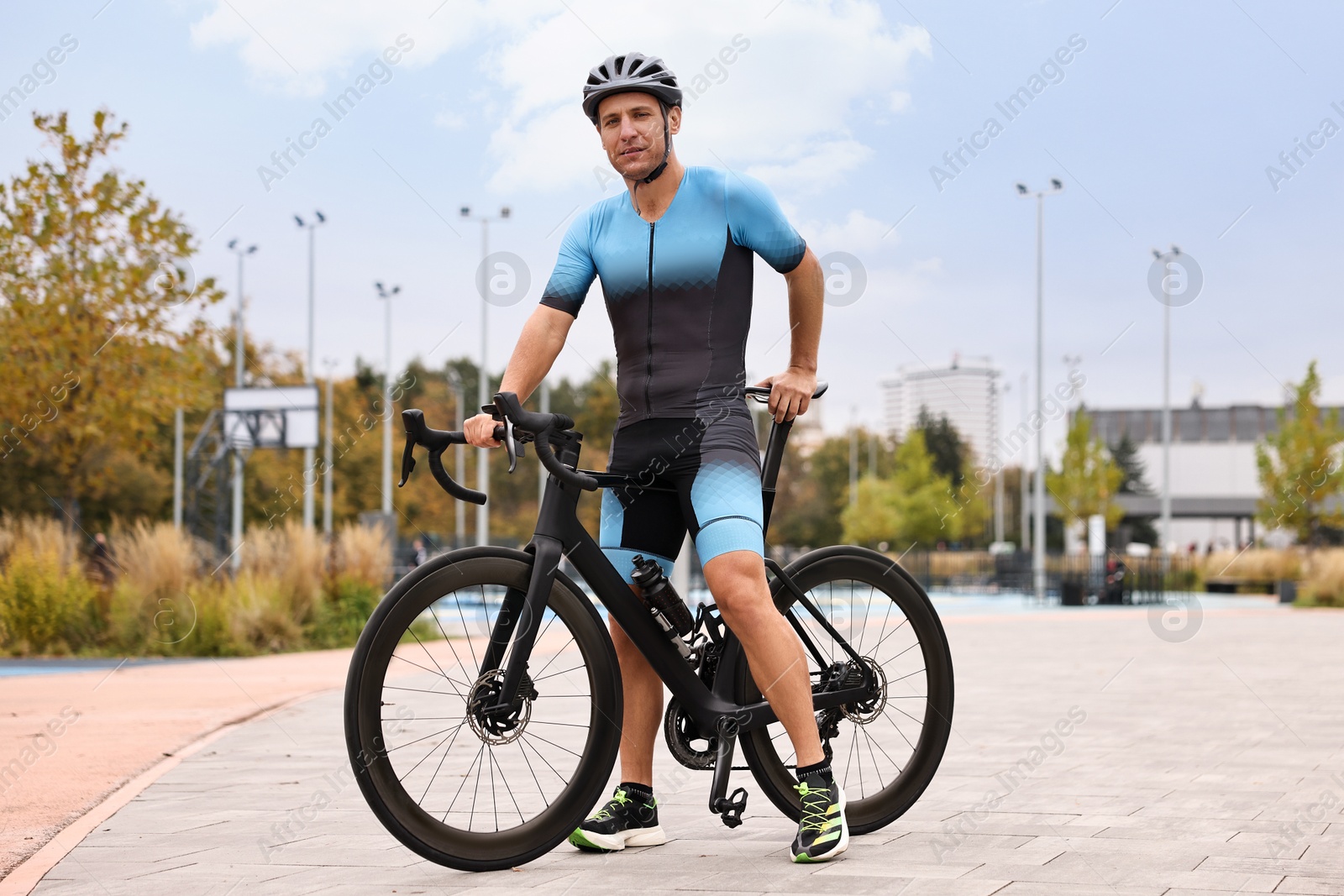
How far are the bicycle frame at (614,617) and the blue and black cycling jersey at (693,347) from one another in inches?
4.8

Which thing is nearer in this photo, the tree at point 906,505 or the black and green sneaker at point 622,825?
the black and green sneaker at point 622,825

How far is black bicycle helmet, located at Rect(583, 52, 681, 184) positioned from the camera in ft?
11.6

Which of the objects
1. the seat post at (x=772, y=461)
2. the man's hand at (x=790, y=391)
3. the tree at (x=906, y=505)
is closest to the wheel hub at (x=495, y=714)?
the seat post at (x=772, y=461)

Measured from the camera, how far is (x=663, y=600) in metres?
3.60

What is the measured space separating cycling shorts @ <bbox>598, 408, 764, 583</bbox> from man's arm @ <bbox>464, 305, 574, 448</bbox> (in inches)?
10.8

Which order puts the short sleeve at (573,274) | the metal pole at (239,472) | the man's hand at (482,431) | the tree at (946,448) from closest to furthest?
1. the man's hand at (482,431)
2. the short sleeve at (573,274)
3. the metal pole at (239,472)
4. the tree at (946,448)

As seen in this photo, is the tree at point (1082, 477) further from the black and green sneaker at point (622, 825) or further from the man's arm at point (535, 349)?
the man's arm at point (535, 349)

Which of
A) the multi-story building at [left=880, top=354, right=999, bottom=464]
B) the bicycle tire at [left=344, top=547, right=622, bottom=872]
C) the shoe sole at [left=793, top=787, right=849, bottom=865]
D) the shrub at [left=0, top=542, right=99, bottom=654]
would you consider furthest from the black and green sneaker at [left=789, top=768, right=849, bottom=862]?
the multi-story building at [left=880, top=354, right=999, bottom=464]

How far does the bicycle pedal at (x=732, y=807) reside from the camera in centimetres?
348

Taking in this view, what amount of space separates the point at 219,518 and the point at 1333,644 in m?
17.9

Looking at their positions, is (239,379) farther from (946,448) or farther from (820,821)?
(946,448)

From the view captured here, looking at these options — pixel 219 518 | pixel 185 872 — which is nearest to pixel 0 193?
pixel 219 518

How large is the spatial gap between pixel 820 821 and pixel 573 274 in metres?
1.58

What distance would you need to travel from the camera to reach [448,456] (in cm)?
6262
